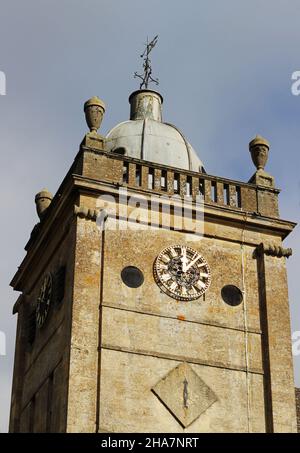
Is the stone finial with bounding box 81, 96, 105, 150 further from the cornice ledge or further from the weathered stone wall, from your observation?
the cornice ledge

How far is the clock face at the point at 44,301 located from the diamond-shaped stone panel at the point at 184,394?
4.06 meters

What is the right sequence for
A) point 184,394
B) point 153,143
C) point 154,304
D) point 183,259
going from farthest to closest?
point 153,143
point 183,259
point 154,304
point 184,394

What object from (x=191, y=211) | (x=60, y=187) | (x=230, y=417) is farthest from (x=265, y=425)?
(x=60, y=187)

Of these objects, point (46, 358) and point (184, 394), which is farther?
point (46, 358)

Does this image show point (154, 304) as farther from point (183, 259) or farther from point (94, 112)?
point (94, 112)

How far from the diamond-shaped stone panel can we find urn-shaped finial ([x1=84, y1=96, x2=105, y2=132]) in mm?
6611

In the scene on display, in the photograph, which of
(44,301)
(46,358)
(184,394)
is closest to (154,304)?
(184,394)

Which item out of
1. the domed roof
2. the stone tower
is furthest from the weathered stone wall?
the domed roof

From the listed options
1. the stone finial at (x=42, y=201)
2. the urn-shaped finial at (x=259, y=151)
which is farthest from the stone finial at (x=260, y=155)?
the stone finial at (x=42, y=201)

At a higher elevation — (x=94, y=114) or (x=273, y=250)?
(x=94, y=114)

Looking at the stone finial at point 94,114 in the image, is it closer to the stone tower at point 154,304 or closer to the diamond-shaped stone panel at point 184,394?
the stone tower at point 154,304

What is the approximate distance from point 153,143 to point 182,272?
447 cm

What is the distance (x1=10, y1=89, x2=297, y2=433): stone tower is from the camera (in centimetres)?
2961

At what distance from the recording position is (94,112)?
107 ft
